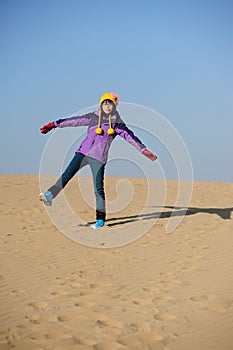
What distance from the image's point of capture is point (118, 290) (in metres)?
4.64

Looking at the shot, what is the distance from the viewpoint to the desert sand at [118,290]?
11.0ft

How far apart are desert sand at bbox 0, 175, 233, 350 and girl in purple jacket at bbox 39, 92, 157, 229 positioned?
1.02 metres

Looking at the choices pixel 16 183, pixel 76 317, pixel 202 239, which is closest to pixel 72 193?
pixel 16 183

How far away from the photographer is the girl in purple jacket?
26.1 feet

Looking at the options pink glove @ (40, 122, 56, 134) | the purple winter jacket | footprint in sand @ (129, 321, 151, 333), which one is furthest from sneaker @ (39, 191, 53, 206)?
footprint in sand @ (129, 321, 151, 333)

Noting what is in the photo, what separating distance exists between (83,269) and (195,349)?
264 centimetres

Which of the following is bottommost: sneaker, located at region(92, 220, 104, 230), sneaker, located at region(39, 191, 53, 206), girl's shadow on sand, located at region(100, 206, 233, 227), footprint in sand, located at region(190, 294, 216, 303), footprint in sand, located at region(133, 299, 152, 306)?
footprint in sand, located at region(133, 299, 152, 306)

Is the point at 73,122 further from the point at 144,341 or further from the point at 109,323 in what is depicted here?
the point at 144,341

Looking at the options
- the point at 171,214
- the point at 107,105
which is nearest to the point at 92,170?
the point at 107,105

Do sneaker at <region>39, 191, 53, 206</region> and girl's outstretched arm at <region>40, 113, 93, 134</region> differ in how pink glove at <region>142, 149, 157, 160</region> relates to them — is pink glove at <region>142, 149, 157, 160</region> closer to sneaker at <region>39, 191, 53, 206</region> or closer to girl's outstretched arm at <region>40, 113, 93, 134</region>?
girl's outstretched arm at <region>40, 113, 93, 134</region>

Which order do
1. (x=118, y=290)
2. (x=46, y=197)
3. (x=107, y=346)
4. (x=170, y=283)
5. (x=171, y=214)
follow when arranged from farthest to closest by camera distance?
(x=171, y=214), (x=46, y=197), (x=170, y=283), (x=118, y=290), (x=107, y=346)

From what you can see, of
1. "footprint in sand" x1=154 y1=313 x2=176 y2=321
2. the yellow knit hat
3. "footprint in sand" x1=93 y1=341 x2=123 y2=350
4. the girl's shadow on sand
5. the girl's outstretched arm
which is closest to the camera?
"footprint in sand" x1=93 y1=341 x2=123 y2=350

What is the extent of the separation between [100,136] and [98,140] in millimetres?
87

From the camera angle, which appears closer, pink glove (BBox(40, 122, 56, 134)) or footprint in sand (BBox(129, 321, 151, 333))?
footprint in sand (BBox(129, 321, 151, 333))
